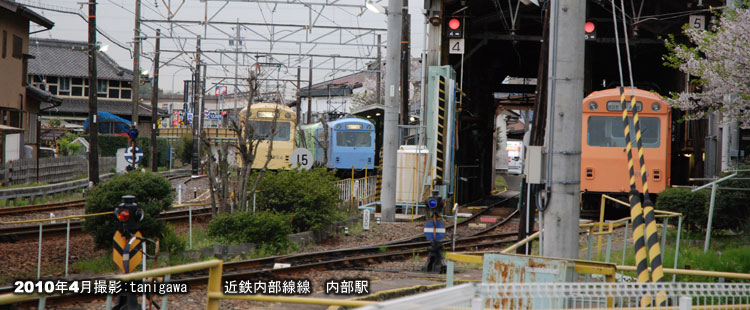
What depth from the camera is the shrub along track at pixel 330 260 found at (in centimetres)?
1114

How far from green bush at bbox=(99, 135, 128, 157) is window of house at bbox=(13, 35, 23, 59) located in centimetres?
1439

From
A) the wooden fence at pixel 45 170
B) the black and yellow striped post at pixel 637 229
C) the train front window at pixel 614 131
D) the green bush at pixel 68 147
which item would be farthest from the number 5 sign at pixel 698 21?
the green bush at pixel 68 147

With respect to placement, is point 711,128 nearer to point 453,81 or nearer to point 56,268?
point 453,81

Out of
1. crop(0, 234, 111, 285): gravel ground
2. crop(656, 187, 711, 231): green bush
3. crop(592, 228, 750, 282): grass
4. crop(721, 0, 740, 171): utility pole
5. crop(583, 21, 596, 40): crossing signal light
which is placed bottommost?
crop(0, 234, 111, 285): gravel ground

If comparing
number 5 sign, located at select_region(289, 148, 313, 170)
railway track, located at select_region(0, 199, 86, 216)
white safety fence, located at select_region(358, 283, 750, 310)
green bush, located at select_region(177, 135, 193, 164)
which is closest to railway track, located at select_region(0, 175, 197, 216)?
railway track, located at select_region(0, 199, 86, 216)

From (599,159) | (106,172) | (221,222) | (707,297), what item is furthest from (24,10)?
(707,297)

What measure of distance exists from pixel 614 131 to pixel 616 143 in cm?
34

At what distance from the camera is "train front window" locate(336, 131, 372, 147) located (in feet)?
108

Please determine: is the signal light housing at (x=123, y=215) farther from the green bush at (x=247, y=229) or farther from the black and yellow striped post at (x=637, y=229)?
the black and yellow striped post at (x=637, y=229)

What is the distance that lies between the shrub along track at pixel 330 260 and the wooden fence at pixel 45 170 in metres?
16.1

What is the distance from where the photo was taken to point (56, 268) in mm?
12805

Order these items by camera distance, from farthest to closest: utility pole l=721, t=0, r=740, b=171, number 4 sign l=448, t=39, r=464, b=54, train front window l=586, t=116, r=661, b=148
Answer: number 4 sign l=448, t=39, r=464, b=54
train front window l=586, t=116, r=661, b=148
utility pole l=721, t=0, r=740, b=171

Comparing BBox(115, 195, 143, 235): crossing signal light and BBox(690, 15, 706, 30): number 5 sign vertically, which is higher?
BBox(690, 15, 706, 30): number 5 sign

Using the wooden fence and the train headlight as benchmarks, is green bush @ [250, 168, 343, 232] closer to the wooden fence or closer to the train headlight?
the train headlight
